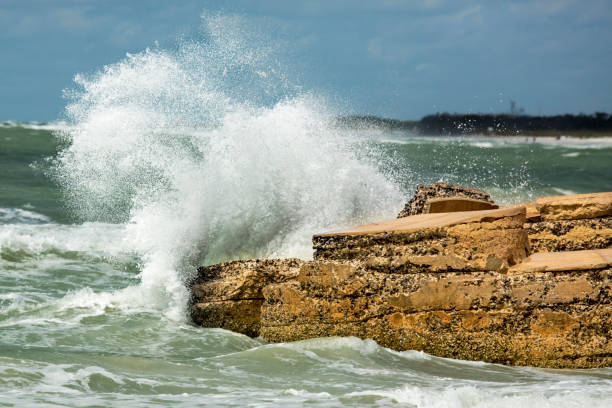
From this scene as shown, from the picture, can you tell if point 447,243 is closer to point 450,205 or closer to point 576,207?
point 450,205

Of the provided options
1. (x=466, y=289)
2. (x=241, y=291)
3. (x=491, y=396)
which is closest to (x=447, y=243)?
(x=466, y=289)

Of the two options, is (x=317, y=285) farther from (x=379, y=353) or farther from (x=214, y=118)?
(x=214, y=118)

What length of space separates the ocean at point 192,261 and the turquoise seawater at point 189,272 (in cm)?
1

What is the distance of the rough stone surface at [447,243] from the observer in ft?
13.3

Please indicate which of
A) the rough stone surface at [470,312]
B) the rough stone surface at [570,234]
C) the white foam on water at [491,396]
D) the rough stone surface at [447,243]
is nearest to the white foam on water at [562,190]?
the rough stone surface at [570,234]

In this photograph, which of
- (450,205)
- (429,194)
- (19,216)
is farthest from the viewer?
(19,216)

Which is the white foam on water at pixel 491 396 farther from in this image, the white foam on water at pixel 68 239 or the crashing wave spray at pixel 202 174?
the white foam on water at pixel 68 239

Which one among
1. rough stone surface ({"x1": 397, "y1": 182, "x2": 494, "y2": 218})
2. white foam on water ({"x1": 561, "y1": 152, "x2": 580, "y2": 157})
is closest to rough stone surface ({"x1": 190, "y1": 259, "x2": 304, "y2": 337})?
rough stone surface ({"x1": 397, "y1": 182, "x2": 494, "y2": 218})

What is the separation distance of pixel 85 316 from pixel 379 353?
2370 millimetres

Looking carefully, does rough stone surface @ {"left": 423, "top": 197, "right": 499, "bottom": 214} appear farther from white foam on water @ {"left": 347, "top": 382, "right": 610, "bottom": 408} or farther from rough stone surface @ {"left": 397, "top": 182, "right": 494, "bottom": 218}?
white foam on water @ {"left": 347, "top": 382, "right": 610, "bottom": 408}

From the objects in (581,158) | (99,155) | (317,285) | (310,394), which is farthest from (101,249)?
(581,158)

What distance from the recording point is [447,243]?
4113mm

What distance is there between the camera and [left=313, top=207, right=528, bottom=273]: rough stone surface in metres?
4.07

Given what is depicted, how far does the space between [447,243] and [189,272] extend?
7.33ft
